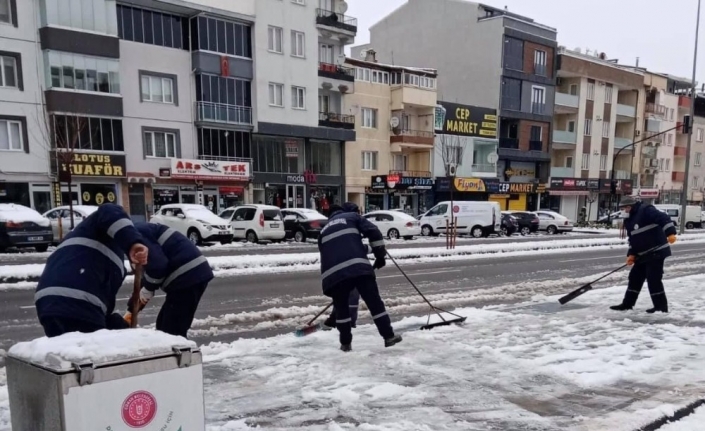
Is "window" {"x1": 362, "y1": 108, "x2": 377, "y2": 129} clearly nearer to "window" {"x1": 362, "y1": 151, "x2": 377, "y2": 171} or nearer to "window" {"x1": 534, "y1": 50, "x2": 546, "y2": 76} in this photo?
"window" {"x1": 362, "y1": 151, "x2": 377, "y2": 171}

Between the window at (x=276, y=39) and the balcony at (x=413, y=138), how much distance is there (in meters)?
10.3

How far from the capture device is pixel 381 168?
3662 centimetres

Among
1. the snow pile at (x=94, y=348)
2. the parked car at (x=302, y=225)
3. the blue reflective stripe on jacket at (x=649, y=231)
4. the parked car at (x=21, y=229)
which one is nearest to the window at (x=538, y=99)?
the parked car at (x=302, y=225)

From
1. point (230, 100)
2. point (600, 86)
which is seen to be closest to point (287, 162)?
point (230, 100)

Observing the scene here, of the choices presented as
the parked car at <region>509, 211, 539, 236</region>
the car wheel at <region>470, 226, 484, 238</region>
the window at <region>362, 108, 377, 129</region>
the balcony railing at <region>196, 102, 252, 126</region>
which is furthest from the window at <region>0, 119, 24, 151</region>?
the parked car at <region>509, 211, 539, 236</region>

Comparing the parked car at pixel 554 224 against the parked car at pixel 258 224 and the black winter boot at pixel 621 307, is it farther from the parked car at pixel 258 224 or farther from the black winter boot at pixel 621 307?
the black winter boot at pixel 621 307

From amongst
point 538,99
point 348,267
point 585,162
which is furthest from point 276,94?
point 585,162

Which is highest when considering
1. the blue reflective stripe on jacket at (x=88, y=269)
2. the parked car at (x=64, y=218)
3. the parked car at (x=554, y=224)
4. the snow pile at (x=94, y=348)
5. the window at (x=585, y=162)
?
the window at (x=585, y=162)

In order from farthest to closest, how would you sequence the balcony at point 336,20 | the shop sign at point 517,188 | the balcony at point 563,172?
the balcony at point 563,172 < the shop sign at point 517,188 < the balcony at point 336,20

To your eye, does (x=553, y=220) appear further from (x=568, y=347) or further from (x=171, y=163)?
(x=568, y=347)

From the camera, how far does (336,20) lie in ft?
111

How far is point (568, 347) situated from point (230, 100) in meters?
27.1

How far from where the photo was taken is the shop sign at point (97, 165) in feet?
78.3

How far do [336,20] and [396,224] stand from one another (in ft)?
55.8
